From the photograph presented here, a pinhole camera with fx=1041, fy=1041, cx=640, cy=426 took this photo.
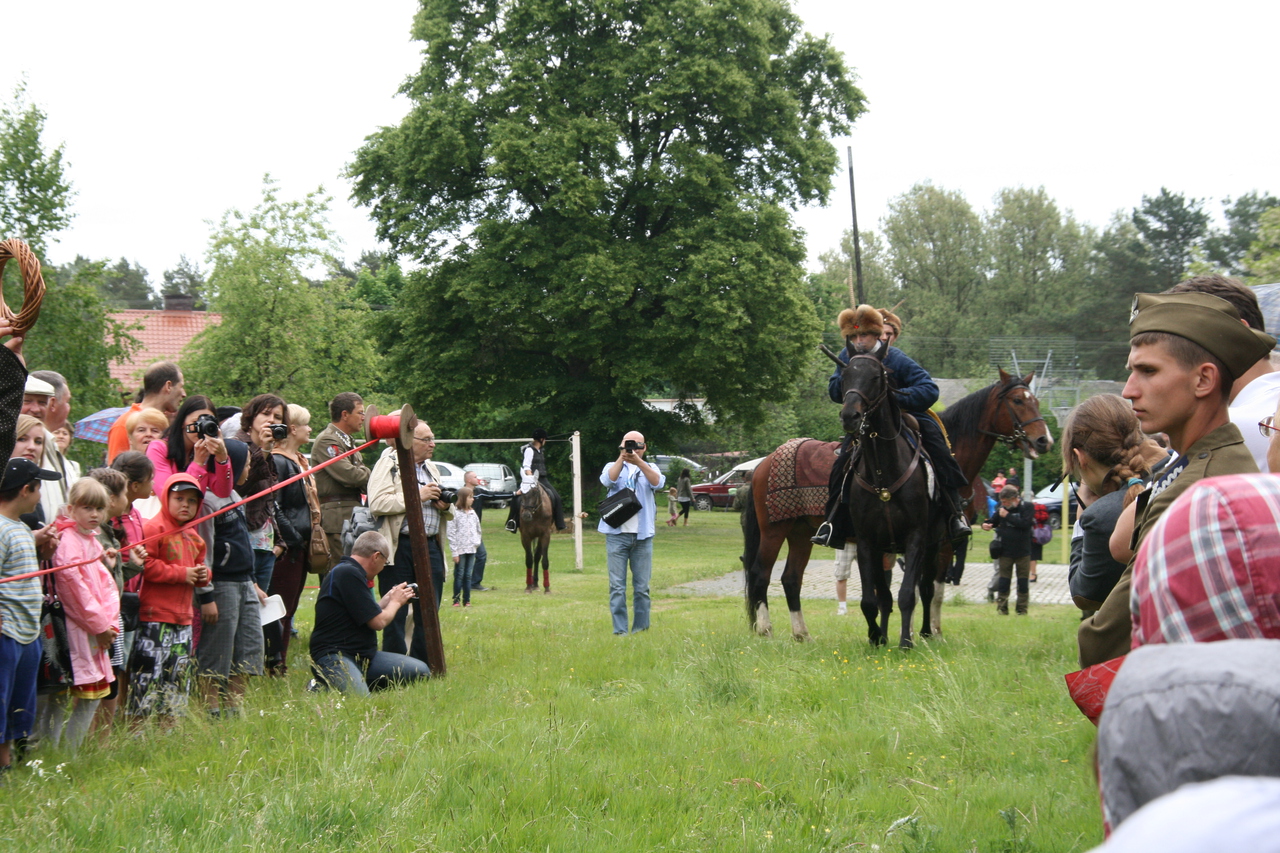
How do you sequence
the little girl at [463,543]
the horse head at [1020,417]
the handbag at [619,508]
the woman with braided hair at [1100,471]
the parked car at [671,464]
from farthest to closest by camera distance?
the parked car at [671,464], the little girl at [463,543], the horse head at [1020,417], the handbag at [619,508], the woman with braided hair at [1100,471]

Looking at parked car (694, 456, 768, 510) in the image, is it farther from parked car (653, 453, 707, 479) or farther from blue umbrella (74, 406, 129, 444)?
blue umbrella (74, 406, 129, 444)

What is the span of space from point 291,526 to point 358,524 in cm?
51

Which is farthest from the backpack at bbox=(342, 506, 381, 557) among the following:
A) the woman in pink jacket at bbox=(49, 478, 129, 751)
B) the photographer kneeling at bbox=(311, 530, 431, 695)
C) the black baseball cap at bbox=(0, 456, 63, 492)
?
the black baseball cap at bbox=(0, 456, 63, 492)

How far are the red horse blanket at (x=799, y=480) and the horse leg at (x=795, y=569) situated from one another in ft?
0.91

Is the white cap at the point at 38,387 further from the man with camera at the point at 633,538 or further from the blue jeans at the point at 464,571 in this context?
the blue jeans at the point at 464,571

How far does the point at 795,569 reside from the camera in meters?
10.4

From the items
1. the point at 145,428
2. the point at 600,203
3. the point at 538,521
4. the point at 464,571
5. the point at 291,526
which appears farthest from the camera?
the point at 600,203

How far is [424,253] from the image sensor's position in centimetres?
3155

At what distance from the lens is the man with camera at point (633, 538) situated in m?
10.1

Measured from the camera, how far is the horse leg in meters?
9.93

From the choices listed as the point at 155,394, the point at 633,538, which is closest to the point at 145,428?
the point at 155,394

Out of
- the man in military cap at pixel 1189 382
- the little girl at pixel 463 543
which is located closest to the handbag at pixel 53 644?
the man in military cap at pixel 1189 382

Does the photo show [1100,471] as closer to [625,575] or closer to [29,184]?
[625,575]

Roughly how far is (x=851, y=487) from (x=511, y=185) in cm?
2257
